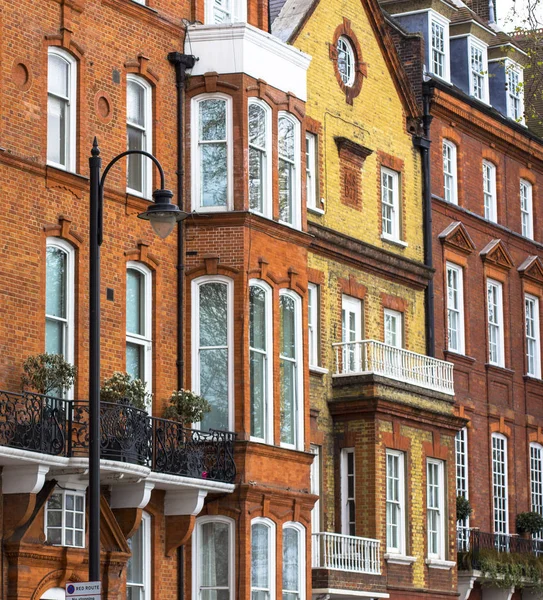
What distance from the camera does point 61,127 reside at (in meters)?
29.3

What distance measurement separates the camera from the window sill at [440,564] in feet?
128

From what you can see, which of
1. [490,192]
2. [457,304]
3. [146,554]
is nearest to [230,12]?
[146,554]

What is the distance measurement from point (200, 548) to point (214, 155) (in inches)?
279

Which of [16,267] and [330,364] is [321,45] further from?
[16,267]

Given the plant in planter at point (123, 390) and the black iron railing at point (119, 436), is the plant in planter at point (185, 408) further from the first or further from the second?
the plant in planter at point (123, 390)

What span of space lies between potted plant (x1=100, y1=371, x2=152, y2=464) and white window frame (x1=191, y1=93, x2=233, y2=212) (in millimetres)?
4256

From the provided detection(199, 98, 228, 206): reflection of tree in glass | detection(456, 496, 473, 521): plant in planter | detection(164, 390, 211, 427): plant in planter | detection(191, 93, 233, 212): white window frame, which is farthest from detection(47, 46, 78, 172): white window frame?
detection(456, 496, 473, 521): plant in planter

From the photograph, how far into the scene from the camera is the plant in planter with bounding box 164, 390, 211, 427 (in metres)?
30.2

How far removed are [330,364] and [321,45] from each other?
7.20 m

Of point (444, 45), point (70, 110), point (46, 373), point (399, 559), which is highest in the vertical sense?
point (444, 45)

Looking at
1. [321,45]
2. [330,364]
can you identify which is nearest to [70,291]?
[330,364]

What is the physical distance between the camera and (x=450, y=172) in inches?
1781

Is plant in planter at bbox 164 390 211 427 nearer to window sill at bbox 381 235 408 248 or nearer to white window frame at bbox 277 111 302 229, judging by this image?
white window frame at bbox 277 111 302 229

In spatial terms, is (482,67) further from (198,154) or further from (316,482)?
(198,154)
